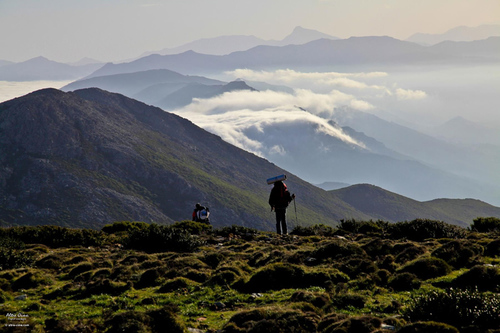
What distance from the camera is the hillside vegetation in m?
9.55

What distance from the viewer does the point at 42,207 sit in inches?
7598

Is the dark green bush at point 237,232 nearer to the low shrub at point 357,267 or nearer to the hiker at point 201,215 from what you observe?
the hiker at point 201,215

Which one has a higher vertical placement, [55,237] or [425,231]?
Answer: [55,237]

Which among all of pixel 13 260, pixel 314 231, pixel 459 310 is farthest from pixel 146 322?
pixel 314 231

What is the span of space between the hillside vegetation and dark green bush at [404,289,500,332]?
0.02m

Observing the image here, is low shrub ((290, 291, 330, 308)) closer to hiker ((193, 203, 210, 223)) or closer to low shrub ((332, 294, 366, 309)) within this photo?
low shrub ((332, 294, 366, 309))

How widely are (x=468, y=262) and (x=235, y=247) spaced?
35.1 feet

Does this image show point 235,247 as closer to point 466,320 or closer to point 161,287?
point 161,287

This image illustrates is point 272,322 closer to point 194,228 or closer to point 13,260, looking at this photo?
point 13,260

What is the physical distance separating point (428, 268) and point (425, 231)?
38.8ft

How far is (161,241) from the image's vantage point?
2445cm

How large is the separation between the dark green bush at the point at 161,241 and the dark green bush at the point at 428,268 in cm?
1158

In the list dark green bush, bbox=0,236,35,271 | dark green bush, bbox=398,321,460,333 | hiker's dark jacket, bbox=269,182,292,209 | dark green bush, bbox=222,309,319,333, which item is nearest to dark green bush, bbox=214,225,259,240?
hiker's dark jacket, bbox=269,182,292,209

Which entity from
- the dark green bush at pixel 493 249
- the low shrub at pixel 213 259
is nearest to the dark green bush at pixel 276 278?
the low shrub at pixel 213 259
